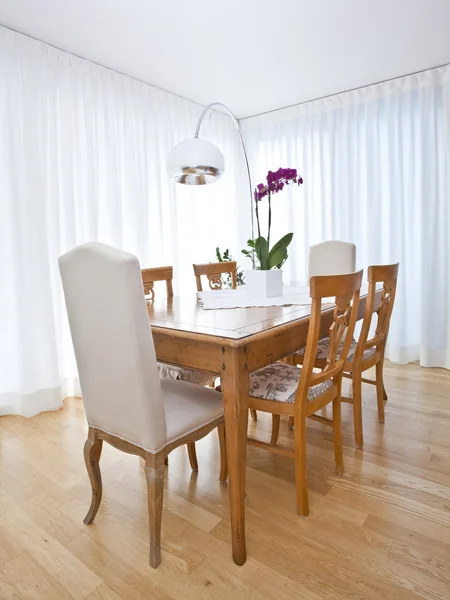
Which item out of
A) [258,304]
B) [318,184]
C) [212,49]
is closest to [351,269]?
[258,304]

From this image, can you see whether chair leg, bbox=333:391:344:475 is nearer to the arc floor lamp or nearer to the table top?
the table top

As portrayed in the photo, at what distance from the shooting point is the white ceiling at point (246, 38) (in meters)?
2.40

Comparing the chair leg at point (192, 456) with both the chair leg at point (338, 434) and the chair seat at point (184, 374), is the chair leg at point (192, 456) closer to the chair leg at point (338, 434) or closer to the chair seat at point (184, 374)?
the chair seat at point (184, 374)

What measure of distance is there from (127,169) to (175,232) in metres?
0.74

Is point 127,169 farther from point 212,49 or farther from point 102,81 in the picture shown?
point 212,49

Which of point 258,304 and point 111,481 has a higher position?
point 258,304

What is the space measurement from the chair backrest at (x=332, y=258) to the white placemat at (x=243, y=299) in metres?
0.59

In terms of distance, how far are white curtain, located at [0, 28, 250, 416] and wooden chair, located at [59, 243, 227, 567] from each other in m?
1.48

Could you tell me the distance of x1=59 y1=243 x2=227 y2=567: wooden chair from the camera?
4.24ft

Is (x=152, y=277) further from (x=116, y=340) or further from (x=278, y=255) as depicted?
(x=116, y=340)

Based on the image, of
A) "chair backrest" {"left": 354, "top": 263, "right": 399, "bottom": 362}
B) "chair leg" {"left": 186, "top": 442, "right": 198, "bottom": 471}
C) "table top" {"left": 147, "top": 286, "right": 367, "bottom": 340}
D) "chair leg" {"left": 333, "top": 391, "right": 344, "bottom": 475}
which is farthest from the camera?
"chair backrest" {"left": 354, "top": 263, "right": 399, "bottom": 362}

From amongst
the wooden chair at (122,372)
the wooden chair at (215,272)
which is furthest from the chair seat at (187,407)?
the wooden chair at (215,272)

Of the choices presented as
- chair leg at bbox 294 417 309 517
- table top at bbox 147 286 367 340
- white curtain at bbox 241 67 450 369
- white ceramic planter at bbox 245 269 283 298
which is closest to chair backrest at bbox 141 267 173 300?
table top at bbox 147 286 367 340

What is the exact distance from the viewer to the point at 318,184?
13.6ft
